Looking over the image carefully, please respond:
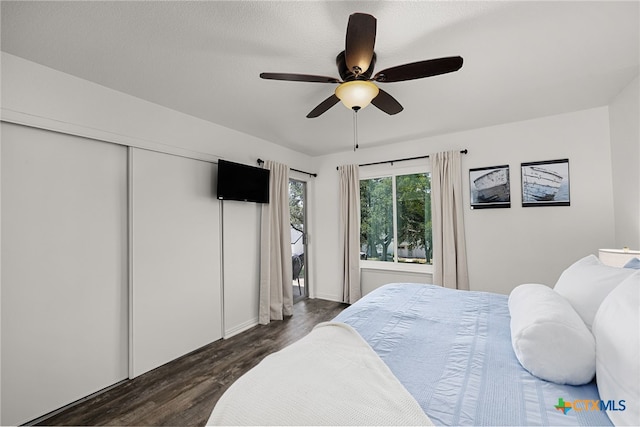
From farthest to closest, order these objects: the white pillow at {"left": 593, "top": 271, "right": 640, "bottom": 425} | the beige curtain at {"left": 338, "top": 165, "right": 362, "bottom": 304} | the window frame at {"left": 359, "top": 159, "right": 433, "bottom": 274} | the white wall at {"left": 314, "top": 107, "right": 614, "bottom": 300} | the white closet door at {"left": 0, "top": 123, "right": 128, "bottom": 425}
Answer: the beige curtain at {"left": 338, "top": 165, "right": 362, "bottom": 304}
the window frame at {"left": 359, "top": 159, "right": 433, "bottom": 274}
the white wall at {"left": 314, "top": 107, "right": 614, "bottom": 300}
the white closet door at {"left": 0, "top": 123, "right": 128, "bottom": 425}
the white pillow at {"left": 593, "top": 271, "right": 640, "bottom": 425}

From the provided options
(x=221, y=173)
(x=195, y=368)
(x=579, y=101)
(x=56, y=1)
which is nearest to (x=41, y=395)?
(x=195, y=368)

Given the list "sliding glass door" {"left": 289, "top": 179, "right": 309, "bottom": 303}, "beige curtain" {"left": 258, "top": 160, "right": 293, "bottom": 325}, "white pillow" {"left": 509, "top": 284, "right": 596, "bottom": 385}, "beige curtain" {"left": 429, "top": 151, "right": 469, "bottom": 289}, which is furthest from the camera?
"sliding glass door" {"left": 289, "top": 179, "right": 309, "bottom": 303}

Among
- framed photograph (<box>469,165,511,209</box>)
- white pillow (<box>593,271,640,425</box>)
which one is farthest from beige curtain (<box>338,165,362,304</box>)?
white pillow (<box>593,271,640,425</box>)

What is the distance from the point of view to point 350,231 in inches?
171

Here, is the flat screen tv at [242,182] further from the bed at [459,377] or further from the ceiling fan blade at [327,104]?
the bed at [459,377]

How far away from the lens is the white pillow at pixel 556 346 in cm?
99

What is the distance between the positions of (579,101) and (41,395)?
527cm

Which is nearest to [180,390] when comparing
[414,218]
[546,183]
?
[414,218]

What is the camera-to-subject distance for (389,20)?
1567 millimetres

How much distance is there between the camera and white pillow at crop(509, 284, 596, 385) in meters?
0.99

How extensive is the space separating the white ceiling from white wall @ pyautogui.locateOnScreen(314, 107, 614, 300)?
379 millimetres

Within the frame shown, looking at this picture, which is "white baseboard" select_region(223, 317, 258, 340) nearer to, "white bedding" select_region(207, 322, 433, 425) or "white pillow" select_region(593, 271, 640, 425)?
"white bedding" select_region(207, 322, 433, 425)

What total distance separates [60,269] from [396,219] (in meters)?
3.89

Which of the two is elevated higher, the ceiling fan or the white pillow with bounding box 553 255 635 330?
the ceiling fan
